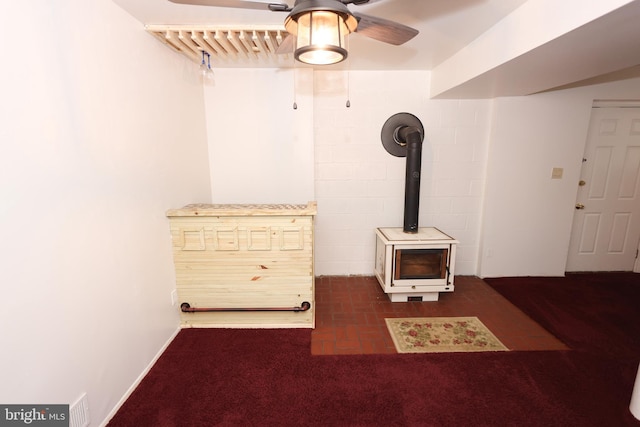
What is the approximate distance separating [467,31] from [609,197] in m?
3.06

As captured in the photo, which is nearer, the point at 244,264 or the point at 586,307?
the point at 244,264

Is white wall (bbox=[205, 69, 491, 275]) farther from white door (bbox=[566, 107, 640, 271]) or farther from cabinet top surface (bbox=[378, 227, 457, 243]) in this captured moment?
white door (bbox=[566, 107, 640, 271])

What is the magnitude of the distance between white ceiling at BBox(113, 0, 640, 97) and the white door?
4.92 ft

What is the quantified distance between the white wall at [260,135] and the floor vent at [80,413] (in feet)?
7.07

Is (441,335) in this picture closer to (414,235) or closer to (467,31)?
(414,235)

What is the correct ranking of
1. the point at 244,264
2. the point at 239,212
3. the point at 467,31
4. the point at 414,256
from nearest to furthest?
the point at 467,31 < the point at 239,212 < the point at 244,264 < the point at 414,256

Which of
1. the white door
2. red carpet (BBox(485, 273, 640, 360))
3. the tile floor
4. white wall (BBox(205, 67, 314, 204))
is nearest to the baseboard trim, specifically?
the tile floor

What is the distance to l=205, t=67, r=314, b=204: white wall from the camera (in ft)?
10.3

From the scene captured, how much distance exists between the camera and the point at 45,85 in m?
1.30

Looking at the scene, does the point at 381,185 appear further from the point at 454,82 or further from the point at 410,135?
the point at 454,82

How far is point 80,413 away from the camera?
Result: 150cm

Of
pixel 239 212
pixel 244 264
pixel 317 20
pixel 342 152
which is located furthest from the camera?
pixel 342 152

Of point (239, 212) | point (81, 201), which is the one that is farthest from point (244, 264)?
point (81, 201)

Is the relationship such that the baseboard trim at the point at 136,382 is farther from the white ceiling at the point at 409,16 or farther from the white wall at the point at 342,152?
the white ceiling at the point at 409,16
